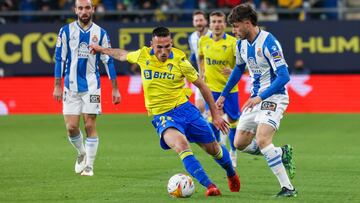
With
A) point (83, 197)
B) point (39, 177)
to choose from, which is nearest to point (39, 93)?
point (39, 177)

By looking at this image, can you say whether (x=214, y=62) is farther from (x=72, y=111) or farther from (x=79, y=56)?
(x=72, y=111)

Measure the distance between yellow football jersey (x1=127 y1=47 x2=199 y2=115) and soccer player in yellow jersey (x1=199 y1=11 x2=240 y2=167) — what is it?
4234 mm

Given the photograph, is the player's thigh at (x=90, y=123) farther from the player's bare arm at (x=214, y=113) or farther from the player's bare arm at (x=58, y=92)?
the player's bare arm at (x=214, y=113)

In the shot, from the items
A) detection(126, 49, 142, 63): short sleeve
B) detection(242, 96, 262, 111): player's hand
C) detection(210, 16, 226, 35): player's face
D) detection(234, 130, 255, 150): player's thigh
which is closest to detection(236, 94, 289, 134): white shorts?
detection(242, 96, 262, 111): player's hand

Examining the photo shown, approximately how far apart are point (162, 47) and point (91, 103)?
2.94 meters

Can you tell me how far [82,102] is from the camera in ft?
46.4

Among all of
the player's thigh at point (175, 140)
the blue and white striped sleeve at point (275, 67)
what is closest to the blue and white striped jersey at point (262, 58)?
the blue and white striped sleeve at point (275, 67)

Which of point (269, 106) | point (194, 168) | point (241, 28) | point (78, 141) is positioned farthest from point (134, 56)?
point (78, 141)

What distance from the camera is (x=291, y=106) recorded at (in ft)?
84.1

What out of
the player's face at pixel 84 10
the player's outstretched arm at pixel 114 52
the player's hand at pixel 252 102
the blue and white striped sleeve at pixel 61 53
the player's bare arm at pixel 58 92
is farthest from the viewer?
the blue and white striped sleeve at pixel 61 53

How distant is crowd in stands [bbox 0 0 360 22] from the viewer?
2773cm

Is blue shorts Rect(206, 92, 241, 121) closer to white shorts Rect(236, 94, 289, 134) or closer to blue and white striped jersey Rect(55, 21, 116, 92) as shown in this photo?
blue and white striped jersey Rect(55, 21, 116, 92)

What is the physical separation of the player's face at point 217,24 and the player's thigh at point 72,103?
10.3 ft

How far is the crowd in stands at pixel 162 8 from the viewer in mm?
27734
